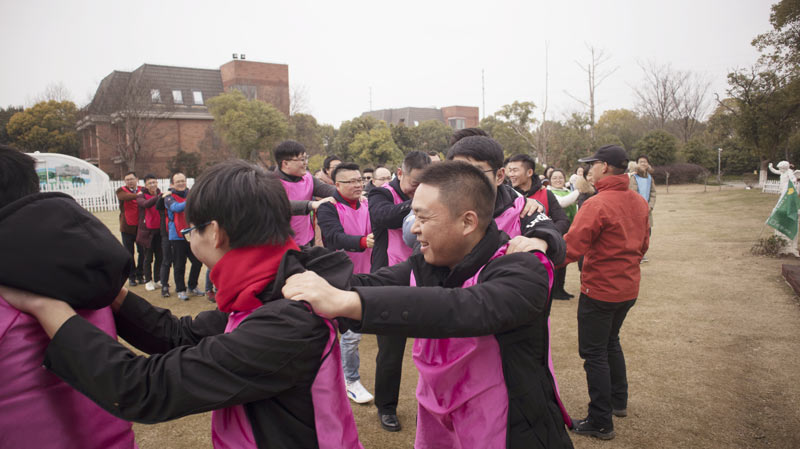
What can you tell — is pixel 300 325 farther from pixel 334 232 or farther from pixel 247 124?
pixel 247 124

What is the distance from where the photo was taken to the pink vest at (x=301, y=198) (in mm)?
5809

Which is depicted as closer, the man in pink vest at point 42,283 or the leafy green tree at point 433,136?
the man in pink vest at point 42,283

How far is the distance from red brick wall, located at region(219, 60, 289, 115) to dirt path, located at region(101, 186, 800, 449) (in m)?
41.1

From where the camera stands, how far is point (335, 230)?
15.7 ft

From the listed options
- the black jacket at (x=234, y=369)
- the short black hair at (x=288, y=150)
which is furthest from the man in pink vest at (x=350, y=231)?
the black jacket at (x=234, y=369)

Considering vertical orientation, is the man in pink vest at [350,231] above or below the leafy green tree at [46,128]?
below

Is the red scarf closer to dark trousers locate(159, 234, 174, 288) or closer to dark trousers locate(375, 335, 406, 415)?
dark trousers locate(375, 335, 406, 415)

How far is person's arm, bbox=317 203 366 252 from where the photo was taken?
464cm

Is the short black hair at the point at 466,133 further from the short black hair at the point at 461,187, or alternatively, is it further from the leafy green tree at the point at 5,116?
the leafy green tree at the point at 5,116

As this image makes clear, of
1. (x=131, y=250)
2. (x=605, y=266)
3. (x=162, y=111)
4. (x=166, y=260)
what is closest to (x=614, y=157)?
(x=605, y=266)

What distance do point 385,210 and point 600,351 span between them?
83.5 inches

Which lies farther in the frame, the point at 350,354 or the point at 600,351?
the point at 350,354

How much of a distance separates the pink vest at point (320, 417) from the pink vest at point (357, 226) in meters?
3.38

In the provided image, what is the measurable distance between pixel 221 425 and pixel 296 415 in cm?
28
